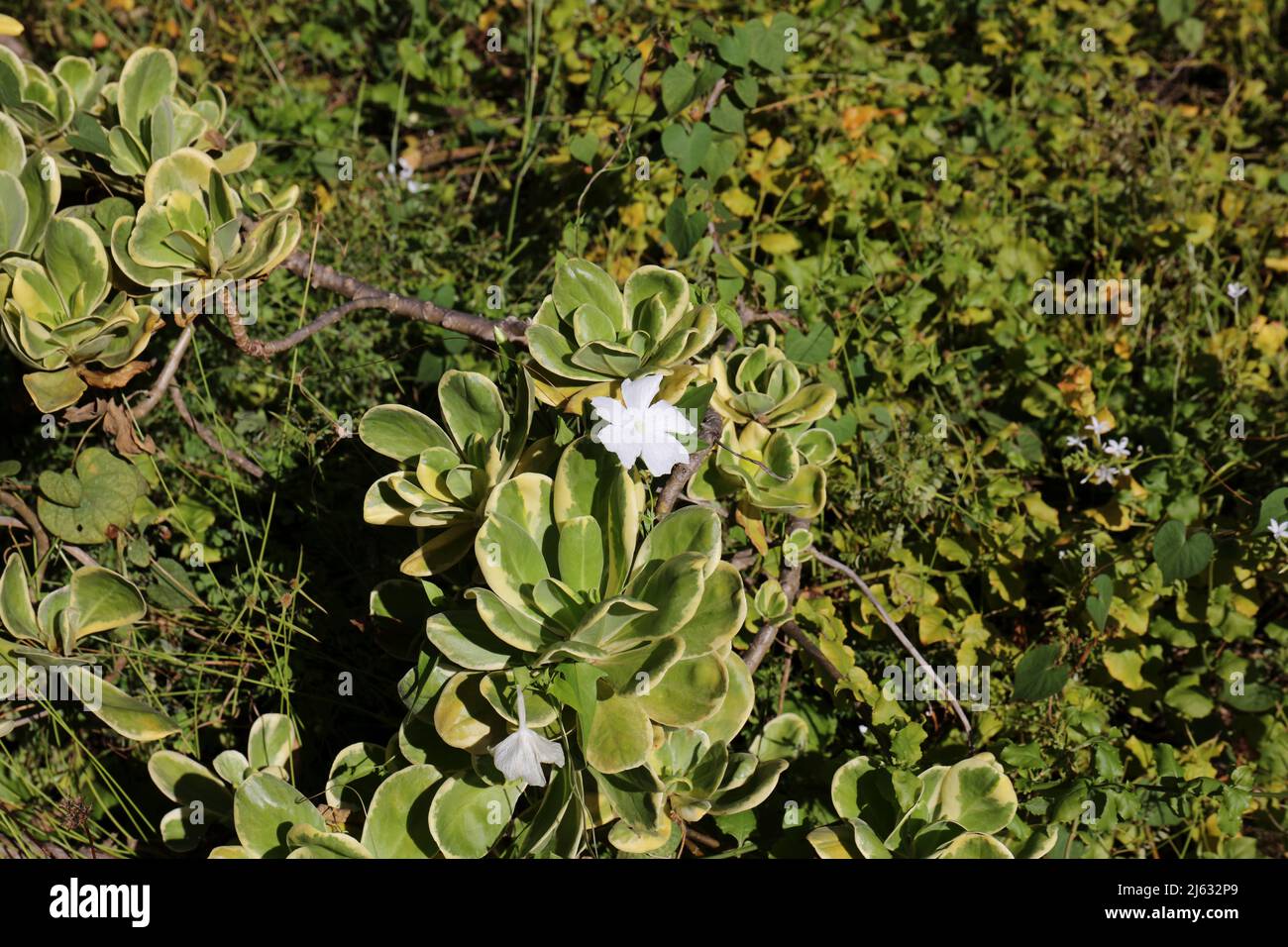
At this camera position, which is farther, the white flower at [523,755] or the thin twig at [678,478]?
the thin twig at [678,478]

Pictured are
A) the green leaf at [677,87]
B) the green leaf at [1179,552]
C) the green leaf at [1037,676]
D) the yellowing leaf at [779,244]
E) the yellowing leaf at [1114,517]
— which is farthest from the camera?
the yellowing leaf at [779,244]

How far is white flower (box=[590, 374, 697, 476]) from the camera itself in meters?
1.47

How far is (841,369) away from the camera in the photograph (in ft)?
8.01

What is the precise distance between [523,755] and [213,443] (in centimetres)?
114

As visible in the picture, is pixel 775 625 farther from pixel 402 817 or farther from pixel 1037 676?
pixel 402 817

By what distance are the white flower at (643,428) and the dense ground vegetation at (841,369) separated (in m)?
0.22

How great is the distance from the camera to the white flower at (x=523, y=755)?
1.37 m

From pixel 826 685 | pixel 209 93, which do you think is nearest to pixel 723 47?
pixel 209 93

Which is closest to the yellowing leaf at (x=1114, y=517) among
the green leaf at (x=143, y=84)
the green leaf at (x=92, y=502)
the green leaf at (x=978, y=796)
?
the green leaf at (x=978, y=796)

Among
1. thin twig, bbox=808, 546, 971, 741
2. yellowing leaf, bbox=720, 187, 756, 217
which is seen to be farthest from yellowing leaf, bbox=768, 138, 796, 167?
thin twig, bbox=808, 546, 971, 741

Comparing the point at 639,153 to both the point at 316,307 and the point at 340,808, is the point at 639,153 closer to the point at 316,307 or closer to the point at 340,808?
the point at 316,307

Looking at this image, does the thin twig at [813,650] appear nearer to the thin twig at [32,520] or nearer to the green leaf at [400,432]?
the green leaf at [400,432]

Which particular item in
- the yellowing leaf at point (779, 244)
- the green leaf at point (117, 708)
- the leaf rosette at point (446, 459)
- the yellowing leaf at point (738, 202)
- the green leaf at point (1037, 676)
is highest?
the yellowing leaf at point (738, 202)
